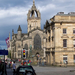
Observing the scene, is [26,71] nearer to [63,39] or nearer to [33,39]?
[63,39]

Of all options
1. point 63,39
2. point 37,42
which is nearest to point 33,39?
point 37,42

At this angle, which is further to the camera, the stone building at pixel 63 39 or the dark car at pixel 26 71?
the stone building at pixel 63 39

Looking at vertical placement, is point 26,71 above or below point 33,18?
below

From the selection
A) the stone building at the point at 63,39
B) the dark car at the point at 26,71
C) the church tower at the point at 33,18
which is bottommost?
the dark car at the point at 26,71

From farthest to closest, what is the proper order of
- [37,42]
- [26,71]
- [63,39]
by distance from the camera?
[37,42]
[63,39]
[26,71]

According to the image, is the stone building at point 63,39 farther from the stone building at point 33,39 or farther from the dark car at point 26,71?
the stone building at point 33,39

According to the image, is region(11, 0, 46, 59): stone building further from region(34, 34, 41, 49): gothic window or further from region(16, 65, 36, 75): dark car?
region(16, 65, 36, 75): dark car

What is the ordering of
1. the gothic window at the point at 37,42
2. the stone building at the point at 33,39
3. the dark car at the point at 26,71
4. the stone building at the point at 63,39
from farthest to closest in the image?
the gothic window at the point at 37,42 → the stone building at the point at 33,39 → the stone building at the point at 63,39 → the dark car at the point at 26,71

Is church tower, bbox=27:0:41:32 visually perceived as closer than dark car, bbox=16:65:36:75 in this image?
No

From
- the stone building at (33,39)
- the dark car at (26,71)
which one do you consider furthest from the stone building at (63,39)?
the stone building at (33,39)

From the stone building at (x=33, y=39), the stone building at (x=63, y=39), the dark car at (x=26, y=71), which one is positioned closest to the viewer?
the dark car at (x=26, y=71)

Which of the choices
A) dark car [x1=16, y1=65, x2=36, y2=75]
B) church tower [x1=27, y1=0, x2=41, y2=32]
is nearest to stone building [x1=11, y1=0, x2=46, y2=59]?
church tower [x1=27, y1=0, x2=41, y2=32]

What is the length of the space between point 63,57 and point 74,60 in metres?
2.38

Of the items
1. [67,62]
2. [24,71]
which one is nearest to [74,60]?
[67,62]
